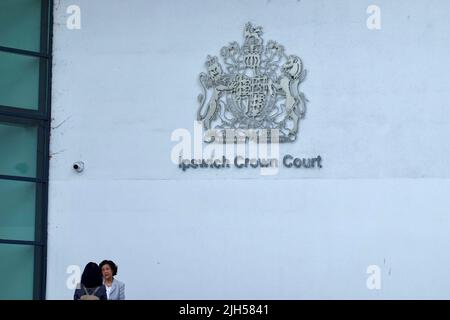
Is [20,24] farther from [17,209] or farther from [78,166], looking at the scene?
[17,209]

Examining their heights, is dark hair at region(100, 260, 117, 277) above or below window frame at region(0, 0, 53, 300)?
below

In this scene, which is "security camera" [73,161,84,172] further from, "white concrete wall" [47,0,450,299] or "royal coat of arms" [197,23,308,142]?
"royal coat of arms" [197,23,308,142]

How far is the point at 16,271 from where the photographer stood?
19.0 m

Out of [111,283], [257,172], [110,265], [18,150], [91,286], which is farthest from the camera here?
[18,150]

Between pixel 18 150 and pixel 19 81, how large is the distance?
2.76 ft

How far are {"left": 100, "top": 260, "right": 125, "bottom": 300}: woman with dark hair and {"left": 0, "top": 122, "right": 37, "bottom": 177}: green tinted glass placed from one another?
232 cm

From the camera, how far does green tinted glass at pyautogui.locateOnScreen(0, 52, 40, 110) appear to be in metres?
19.1

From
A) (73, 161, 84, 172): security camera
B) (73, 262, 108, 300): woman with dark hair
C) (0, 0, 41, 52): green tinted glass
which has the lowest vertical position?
(73, 262, 108, 300): woman with dark hair

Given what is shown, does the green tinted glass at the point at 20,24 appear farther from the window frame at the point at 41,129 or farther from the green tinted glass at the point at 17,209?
the green tinted glass at the point at 17,209

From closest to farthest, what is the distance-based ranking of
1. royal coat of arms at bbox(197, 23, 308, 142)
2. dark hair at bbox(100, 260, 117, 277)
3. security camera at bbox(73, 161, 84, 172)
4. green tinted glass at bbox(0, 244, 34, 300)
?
dark hair at bbox(100, 260, 117, 277) < royal coat of arms at bbox(197, 23, 308, 142) < green tinted glass at bbox(0, 244, 34, 300) < security camera at bbox(73, 161, 84, 172)

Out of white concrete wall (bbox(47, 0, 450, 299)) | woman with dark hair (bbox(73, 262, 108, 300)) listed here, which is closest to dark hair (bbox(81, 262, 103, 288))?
woman with dark hair (bbox(73, 262, 108, 300))

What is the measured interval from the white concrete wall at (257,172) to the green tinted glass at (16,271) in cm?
27

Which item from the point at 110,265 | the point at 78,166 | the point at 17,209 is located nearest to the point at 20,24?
the point at 78,166

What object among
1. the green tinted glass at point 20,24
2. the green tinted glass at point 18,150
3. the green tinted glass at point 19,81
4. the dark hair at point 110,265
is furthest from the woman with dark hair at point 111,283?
the green tinted glass at point 20,24
